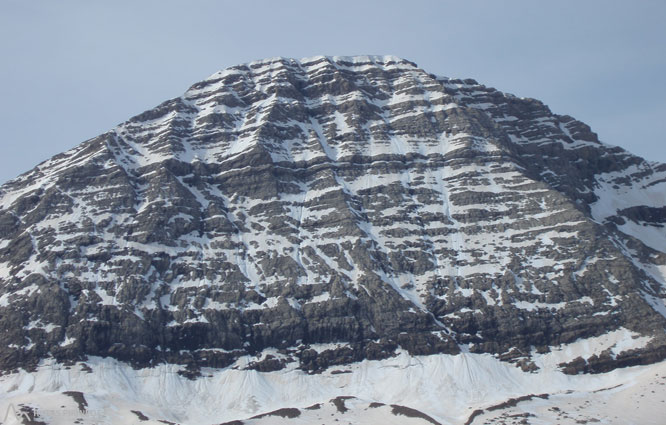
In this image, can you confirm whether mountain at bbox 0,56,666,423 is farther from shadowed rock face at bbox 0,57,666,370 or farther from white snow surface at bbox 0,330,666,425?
white snow surface at bbox 0,330,666,425

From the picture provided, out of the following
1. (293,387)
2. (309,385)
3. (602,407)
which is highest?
(309,385)

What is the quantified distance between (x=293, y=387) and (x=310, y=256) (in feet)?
118

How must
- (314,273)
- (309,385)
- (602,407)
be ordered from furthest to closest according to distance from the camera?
(314,273)
(309,385)
(602,407)

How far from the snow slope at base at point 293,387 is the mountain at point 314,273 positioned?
1.82 ft

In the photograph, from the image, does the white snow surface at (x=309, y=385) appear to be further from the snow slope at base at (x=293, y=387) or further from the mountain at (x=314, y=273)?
the mountain at (x=314, y=273)

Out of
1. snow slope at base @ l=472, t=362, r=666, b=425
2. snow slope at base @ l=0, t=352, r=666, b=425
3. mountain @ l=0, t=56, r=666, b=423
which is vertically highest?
mountain @ l=0, t=56, r=666, b=423

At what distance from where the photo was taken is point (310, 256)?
160 meters

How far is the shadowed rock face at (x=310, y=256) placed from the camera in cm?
14050

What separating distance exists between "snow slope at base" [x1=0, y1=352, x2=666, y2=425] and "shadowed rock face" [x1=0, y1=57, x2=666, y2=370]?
12.6ft

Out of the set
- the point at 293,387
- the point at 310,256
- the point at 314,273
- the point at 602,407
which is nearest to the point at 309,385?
the point at 293,387

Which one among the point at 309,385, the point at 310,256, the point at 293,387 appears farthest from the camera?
the point at 310,256

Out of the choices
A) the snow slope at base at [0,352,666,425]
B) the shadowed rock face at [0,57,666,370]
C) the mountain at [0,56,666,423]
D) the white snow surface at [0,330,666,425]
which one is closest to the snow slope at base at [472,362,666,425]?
the snow slope at base at [0,352,666,425]

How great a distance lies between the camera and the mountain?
134500 millimetres

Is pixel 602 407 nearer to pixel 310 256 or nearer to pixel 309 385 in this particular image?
pixel 309 385
